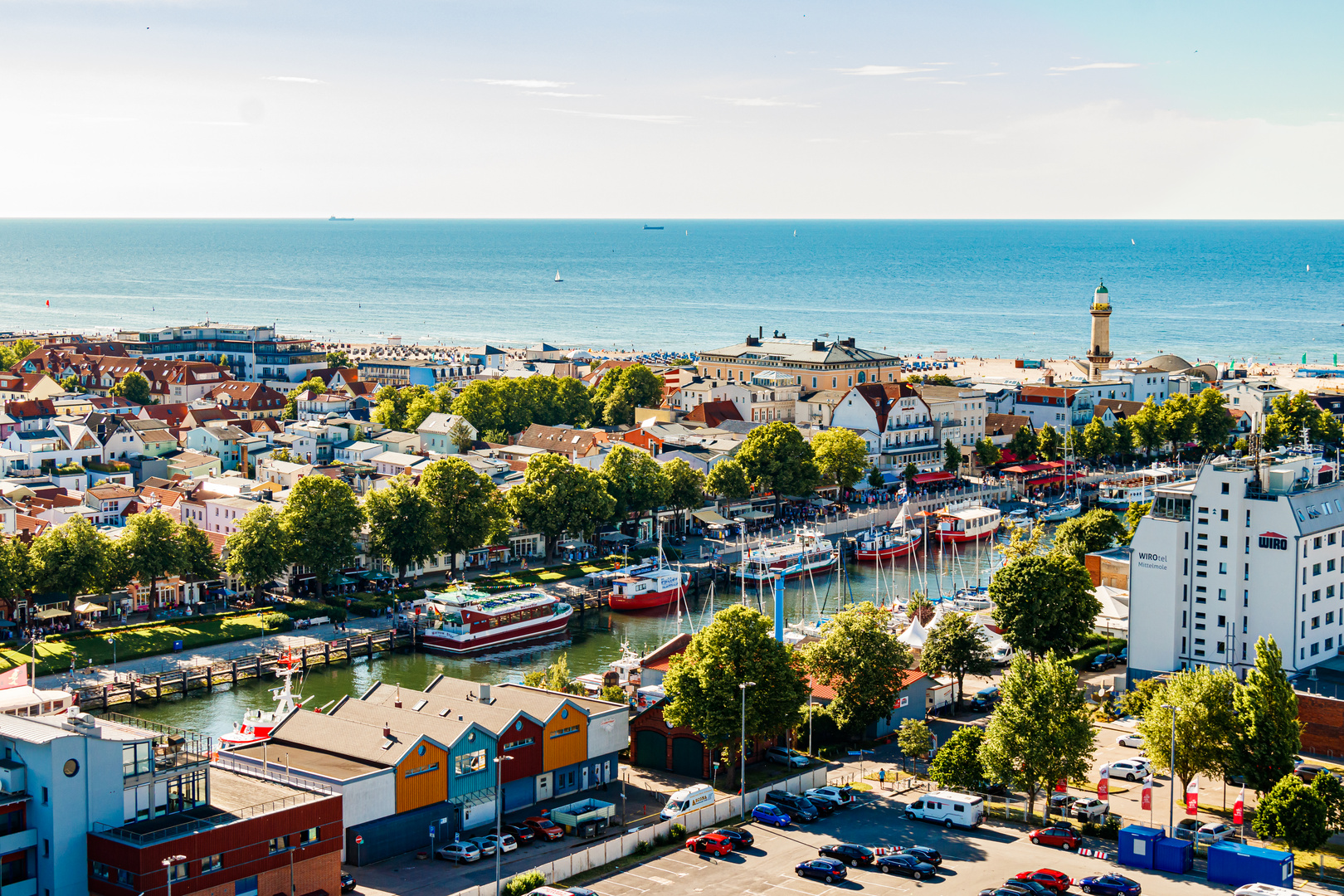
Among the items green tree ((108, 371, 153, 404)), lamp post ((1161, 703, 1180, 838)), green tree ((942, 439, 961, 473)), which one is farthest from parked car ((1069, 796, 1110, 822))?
green tree ((108, 371, 153, 404))

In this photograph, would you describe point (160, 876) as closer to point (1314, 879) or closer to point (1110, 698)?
point (1314, 879)

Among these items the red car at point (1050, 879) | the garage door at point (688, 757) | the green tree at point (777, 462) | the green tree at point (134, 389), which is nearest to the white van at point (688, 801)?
the garage door at point (688, 757)

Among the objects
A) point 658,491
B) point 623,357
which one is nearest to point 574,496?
point 658,491

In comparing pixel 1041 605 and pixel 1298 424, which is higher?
pixel 1298 424

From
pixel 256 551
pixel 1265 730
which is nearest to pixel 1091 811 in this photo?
pixel 1265 730

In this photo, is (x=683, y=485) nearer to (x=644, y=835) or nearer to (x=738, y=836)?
(x=738, y=836)

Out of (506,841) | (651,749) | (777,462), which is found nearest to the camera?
(506,841)

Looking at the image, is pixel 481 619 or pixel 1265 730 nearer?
pixel 1265 730
